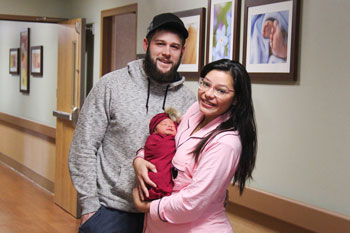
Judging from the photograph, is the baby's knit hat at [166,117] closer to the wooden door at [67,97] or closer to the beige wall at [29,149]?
the wooden door at [67,97]

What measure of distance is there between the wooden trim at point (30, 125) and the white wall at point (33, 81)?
10cm

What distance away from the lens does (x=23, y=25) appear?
6.87 meters

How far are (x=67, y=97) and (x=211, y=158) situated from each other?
3.79 meters

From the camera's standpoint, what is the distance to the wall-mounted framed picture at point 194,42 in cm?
343

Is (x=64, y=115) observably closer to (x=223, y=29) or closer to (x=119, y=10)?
(x=119, y=10)

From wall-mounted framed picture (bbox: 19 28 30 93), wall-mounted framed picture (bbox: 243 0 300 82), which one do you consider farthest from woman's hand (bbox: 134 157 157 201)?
wall-mounted framed picture (bbox: 19 28 30 93)

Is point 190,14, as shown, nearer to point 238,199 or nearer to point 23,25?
point 238,199

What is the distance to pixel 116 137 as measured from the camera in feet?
5.99

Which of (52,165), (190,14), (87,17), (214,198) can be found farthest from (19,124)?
(214,198)

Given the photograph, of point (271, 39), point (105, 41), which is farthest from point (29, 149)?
point (271, 39)

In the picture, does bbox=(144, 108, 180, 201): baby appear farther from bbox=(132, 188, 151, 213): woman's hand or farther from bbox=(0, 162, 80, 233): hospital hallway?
bbox=(0, 162, 80, 233): hospital hallway

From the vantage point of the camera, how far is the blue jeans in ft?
5.93

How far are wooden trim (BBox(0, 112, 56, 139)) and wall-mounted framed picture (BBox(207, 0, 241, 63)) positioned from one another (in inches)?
116

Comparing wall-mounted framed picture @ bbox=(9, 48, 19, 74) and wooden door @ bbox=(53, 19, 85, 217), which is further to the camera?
wall-mounted framed picture @ bbox=(9, 48, 19, 74)
